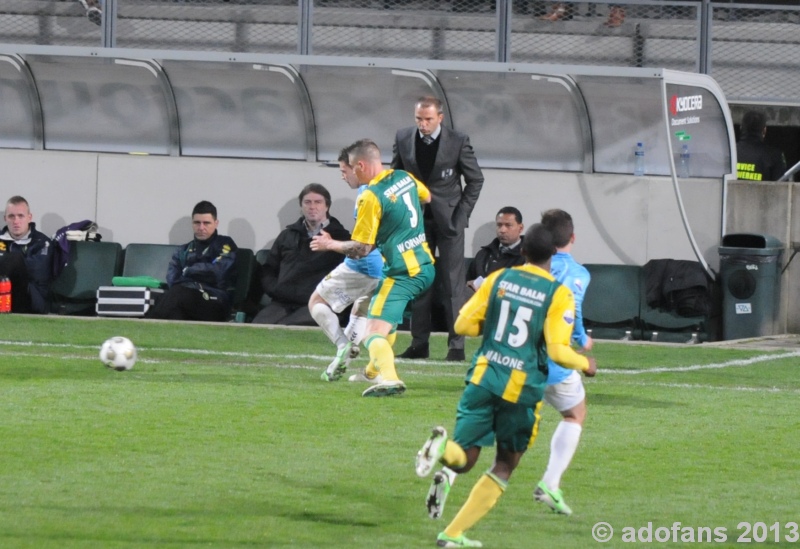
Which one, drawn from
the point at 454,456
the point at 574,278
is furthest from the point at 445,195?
the point at 454,456

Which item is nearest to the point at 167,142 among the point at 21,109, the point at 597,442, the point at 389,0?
the point at 21,109

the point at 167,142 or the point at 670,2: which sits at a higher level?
the point at 670,2

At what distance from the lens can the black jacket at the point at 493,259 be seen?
13094 mm

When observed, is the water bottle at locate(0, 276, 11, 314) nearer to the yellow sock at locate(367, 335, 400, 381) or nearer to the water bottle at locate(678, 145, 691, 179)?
the yellow sock at locate(367, 335, 400, 381)

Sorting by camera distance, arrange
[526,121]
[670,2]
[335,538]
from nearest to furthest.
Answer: [335,538], [526,121], [670,2]

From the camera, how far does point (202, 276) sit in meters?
13.8

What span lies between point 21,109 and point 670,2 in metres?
7.65

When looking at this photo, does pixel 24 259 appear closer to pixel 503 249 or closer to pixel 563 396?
pixel 503 249

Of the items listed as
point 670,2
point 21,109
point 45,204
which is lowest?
point 45,204

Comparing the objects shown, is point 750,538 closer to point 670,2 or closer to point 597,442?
point 597,442

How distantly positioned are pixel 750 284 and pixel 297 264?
4621 millimetres

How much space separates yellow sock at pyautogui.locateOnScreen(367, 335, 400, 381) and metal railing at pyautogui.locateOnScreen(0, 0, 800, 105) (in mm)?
9154

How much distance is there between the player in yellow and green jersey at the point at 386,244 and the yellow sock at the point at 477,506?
11.3ft

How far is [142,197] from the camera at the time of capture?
15.4m
